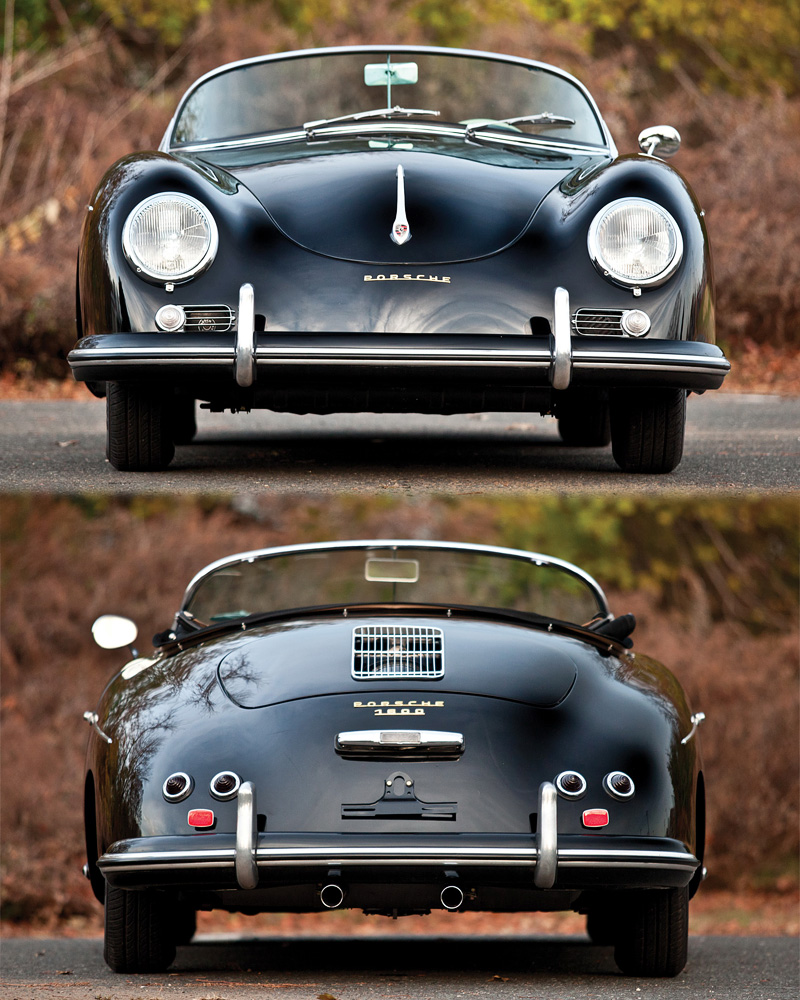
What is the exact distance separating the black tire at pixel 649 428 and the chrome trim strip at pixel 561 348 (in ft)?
1.95

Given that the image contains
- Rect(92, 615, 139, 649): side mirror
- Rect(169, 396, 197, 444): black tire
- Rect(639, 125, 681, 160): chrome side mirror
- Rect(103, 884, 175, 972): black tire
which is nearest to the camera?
Rect(103, 884, 175, 972): black tire

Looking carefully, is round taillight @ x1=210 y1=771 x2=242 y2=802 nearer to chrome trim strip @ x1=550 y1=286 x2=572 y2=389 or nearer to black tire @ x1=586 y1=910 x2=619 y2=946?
chrome trim strip @ x1=550 y1=286 x2=572 y2=389

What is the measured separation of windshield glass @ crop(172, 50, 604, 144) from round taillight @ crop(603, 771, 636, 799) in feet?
11.0

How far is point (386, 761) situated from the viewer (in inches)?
141

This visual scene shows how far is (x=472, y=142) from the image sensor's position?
221 inches

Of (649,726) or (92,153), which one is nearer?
(649,726)

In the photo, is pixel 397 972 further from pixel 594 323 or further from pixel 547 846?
pixel 594 323

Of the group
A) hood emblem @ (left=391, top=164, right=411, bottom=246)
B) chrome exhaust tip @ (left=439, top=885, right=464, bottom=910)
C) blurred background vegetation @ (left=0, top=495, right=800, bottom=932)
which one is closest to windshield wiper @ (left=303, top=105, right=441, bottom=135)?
hood emblem @ (left=391, top=164, right=411, bottom=246)

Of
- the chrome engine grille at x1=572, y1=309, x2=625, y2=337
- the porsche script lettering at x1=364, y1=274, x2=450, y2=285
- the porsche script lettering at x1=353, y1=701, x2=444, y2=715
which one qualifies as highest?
the porsche script lettering at x1=364, y1=274, x2=450, y2=285

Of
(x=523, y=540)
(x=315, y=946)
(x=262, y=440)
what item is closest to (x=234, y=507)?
(x=523, y=540)

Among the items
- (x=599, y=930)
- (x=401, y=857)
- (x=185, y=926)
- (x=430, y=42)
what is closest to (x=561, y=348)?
(x=401, y=857)

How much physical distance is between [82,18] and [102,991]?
68.9 ft

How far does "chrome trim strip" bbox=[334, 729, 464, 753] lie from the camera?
3.59 m

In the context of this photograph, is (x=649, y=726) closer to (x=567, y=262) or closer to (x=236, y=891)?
(x=236, y=891)
